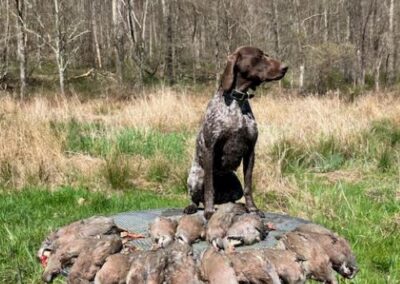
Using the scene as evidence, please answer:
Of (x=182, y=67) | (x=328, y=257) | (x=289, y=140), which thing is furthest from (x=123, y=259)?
(x=182, y=67)

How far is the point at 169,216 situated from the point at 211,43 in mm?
36035

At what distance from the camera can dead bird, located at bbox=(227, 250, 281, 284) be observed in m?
2.42

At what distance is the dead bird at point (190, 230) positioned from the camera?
9.16 ft

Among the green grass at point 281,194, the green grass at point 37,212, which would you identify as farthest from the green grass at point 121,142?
the green grass at point 37,212

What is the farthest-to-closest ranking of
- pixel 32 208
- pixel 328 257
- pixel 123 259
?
1. pixel 32 208
2. pixel 328 257
3. pixel 123 259

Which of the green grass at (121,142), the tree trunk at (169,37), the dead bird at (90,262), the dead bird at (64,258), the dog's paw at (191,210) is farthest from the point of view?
the tree trunk at (169,37)

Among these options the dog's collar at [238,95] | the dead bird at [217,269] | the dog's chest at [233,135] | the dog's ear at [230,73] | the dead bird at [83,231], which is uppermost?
the dog's ear at [230,73]

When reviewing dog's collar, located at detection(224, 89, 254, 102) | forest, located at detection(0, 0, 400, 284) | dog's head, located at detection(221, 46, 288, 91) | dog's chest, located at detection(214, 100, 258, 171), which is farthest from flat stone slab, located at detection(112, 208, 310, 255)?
forest, located at detection(0, 0, 400, 284)

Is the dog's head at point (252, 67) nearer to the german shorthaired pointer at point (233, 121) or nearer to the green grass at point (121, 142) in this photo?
the german shorthaired pointer at point (233, 121)

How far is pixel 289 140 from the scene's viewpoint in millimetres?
8625

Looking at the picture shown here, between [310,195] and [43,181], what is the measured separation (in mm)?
3514

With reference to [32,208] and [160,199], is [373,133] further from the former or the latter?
[32,208]

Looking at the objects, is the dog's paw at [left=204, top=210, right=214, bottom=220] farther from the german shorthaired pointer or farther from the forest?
the forest

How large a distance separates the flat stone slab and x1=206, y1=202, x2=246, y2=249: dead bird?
0.08 metres
